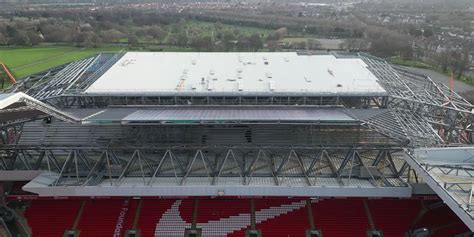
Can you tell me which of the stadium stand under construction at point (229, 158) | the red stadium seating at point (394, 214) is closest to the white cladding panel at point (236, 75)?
the stadium stand under construction at point (229, 158)

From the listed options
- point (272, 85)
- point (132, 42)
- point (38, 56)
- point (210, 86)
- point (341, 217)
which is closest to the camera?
point (341, 217)

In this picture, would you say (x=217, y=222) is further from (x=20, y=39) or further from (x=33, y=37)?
(x=33, y=37)

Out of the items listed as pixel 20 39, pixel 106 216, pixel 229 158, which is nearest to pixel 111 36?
pixel 20 39

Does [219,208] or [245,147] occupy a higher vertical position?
[245,147]

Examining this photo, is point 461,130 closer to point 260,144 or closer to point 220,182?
point 260,144

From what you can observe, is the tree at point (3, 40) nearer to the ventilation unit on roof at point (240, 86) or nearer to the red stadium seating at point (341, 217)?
the ventilation unit on roof at point (240, 86)

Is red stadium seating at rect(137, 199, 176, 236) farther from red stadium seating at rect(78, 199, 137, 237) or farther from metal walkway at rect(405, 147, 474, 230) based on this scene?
metal walkway at rect(405, 147, 474, 230)

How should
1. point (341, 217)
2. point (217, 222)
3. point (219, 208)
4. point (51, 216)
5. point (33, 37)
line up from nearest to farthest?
point (217, 222)
point (341, 217)
point (51, 216)
point (219, 208)
point (33, 37)
